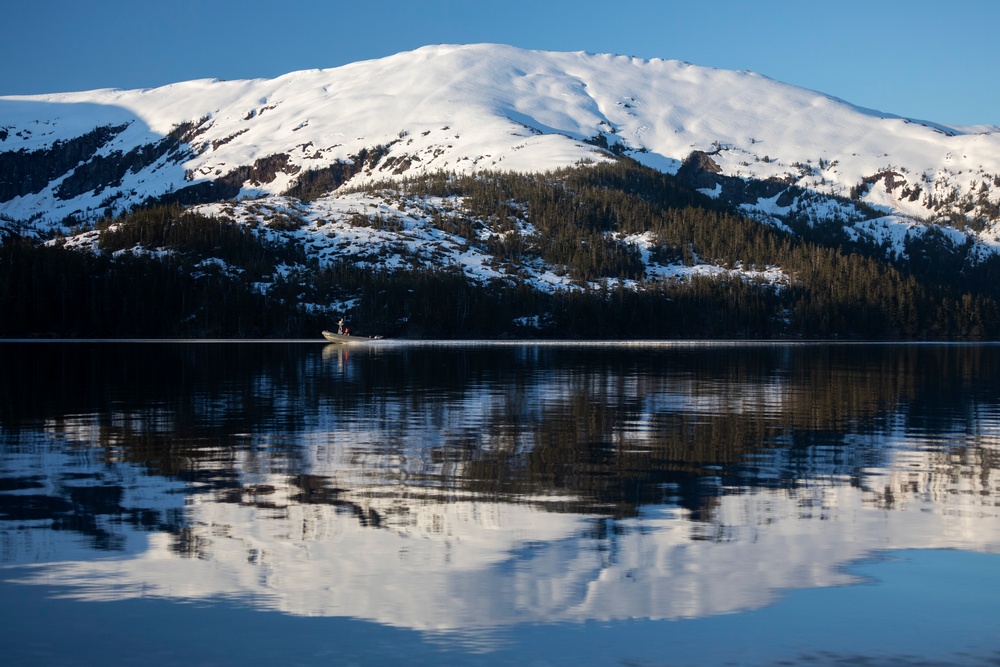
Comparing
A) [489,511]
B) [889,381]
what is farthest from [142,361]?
[489,511]

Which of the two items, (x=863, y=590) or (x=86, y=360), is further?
(x=86, y=360)

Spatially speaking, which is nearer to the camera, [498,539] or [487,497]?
[498,539]

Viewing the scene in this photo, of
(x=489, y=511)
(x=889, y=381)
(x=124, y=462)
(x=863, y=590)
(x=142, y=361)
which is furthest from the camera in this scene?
(x=142, y=361)

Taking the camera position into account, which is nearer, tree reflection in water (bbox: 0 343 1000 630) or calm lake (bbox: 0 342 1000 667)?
calm lake (bbox: 0 342 1000 667)

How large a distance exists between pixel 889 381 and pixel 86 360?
81639 millimetres

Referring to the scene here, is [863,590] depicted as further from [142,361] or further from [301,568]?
[142,361]

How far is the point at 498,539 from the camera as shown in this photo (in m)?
23.3

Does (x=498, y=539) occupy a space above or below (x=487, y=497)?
below

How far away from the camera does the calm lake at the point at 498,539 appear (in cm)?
1670

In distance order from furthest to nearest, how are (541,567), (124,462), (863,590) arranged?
(124,462)
(541,567)
(863,590)

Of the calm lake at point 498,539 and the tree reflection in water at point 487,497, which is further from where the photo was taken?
the tree reflection in water at point 487,497

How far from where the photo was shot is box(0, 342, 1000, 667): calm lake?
1670cm

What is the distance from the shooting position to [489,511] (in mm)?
26500

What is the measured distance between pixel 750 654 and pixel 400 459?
68.2 feet
